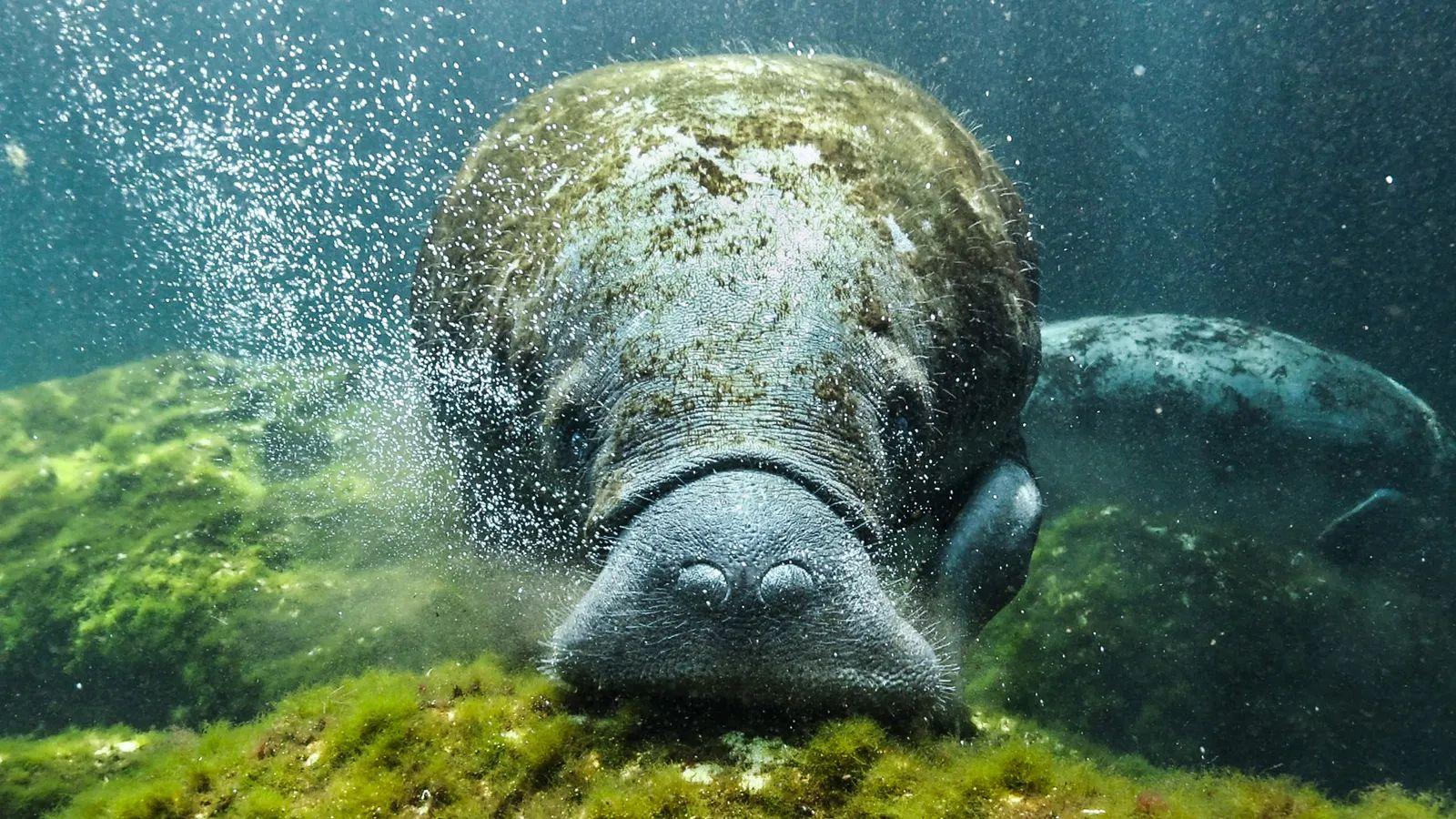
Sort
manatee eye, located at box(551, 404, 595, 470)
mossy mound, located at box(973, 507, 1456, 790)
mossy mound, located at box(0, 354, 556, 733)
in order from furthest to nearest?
1. mossy mound, located at box(973, 507, 1456, 790)
2. mossy mound, located at box(0, 354, 556, 733)
3. manatee eye, located at box(551, 404, 595, 470)

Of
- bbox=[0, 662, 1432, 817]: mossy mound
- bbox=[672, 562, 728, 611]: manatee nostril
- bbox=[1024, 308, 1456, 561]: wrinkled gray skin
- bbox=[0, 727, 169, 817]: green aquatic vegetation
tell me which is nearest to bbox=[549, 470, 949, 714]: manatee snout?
bbox=[672, 562, 728, 611]: manatee nostril

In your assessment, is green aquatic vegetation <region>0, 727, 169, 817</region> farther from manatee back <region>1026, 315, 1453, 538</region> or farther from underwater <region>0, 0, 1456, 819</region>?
manatee back <region>1026, 315, 1453, 538</region>

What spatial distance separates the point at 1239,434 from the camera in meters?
9.24

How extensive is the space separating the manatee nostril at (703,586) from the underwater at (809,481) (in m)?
0.01

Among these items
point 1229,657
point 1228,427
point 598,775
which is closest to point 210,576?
point 598,775

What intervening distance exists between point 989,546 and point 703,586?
7.27 feet

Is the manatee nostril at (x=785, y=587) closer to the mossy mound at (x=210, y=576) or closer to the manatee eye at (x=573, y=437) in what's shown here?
the manatee eye at (x=573, y=437)

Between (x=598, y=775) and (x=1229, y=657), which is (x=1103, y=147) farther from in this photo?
(x=598, y=775)

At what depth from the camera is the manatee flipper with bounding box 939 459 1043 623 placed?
3.81 m

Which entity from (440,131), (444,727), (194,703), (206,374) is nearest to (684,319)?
(444,727)

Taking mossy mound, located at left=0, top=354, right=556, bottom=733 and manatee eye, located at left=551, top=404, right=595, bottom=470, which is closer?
manatee eye, located at left=551, top=404, right=595, bottom=470

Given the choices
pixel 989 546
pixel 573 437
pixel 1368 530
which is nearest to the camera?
pixel 573 437

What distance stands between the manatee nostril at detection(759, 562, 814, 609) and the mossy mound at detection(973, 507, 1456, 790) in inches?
164

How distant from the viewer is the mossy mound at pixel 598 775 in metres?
2.10
